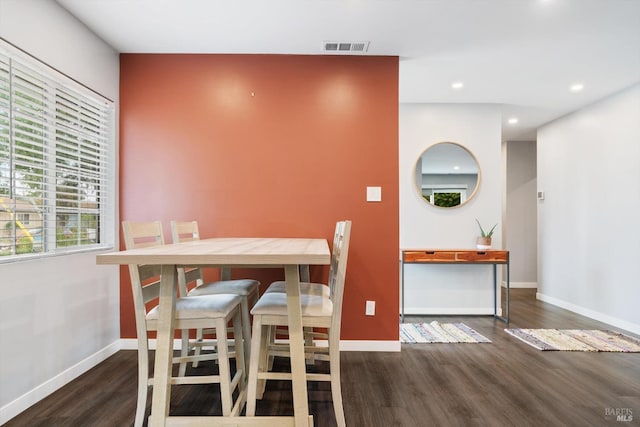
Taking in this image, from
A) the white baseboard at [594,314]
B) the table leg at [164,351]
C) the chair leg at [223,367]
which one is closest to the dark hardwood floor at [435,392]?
the chair leg at [223,367]

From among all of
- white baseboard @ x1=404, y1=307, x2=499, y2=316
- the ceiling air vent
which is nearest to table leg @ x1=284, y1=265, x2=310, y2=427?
the ceiling air vent

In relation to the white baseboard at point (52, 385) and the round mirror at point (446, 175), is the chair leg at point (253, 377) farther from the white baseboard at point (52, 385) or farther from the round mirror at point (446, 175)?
Answer: the round mirror at point (446, 175)

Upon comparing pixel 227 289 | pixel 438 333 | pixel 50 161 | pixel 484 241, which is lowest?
pixel 438 333

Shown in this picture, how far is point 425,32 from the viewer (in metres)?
2.51

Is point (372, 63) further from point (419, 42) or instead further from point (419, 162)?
point (419, 162)

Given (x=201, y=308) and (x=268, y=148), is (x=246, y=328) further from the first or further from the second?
(x=268, y=148)

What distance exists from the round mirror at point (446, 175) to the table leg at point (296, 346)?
2856 mm

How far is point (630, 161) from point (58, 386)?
5.11 metres

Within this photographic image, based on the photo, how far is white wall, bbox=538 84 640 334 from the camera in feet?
11.3

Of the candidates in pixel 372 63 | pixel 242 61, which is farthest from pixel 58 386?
pixel 372 63

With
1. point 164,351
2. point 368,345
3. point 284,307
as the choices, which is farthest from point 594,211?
point 164,351

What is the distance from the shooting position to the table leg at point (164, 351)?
1.51 m

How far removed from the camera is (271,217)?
286 cm

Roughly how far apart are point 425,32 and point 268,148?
146cm
